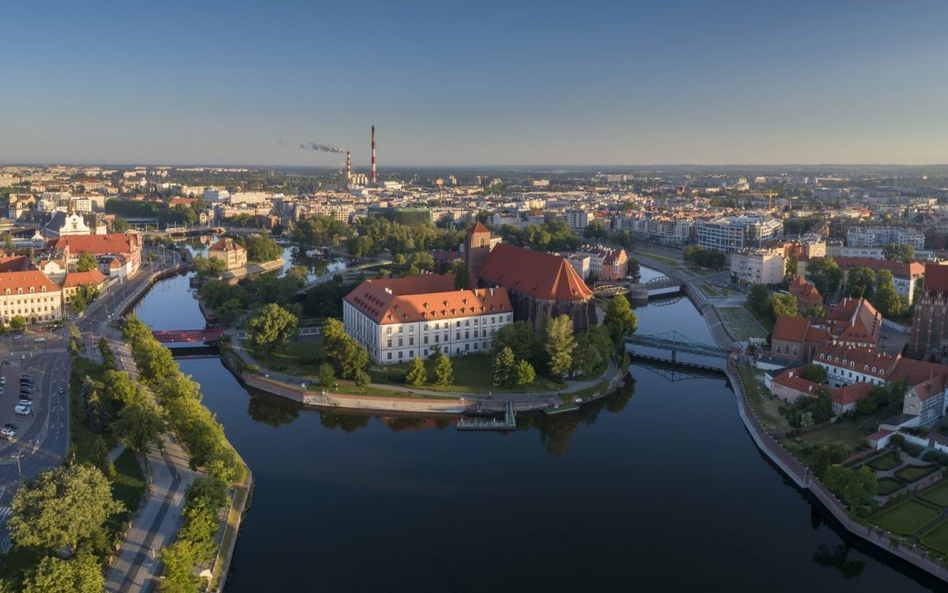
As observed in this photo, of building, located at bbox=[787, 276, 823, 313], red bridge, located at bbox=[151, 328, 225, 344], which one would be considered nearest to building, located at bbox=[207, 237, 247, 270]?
red bridge, located at bbox=[151, 328, 225, 344]

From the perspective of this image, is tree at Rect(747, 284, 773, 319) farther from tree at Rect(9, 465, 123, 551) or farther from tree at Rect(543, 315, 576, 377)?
tree at Rect(9, 465, 123, 551)

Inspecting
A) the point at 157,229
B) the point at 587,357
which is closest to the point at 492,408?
the point at 587,357

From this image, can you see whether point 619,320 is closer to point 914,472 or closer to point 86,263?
point 914,472

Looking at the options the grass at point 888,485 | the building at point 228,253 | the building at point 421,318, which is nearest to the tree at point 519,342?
the building at point 421,318

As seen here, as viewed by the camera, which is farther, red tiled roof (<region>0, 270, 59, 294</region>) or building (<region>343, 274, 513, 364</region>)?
red tiled roof (<region>0, 270, 59, 294</region>)

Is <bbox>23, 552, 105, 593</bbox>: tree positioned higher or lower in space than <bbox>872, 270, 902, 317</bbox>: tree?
lower

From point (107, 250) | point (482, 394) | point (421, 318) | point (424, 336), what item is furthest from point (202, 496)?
point (107, 250)
